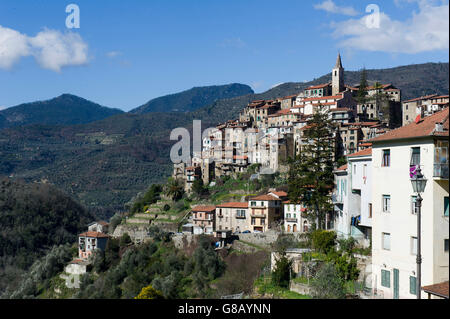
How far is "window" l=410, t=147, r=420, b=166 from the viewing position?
48.6 feet

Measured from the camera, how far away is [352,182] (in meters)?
23.2

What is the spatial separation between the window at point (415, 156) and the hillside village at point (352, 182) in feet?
0.09

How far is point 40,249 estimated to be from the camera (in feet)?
295

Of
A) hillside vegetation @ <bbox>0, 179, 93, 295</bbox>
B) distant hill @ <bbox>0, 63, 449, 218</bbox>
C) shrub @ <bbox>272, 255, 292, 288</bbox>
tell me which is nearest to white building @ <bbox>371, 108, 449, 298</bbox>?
shrub @ <bbox>272, 255, 292, 288</bbox>

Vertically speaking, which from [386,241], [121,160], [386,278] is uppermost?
[121,160]

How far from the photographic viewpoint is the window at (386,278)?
1627cm

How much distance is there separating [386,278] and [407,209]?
2451 mm

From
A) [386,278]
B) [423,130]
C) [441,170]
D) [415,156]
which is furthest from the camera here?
[386,278]

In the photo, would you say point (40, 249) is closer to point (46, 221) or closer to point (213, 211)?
point (46, 221)

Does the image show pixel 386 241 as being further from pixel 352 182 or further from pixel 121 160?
pixel 121 160

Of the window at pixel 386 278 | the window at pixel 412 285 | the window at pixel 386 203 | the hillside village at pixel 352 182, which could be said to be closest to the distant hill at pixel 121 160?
the hillside village at pixel 352 182

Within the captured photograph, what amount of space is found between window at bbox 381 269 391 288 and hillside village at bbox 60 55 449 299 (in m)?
0.03

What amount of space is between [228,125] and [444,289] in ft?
208

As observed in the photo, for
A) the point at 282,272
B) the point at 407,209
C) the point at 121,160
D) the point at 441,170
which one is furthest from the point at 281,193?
the point at 121,160
